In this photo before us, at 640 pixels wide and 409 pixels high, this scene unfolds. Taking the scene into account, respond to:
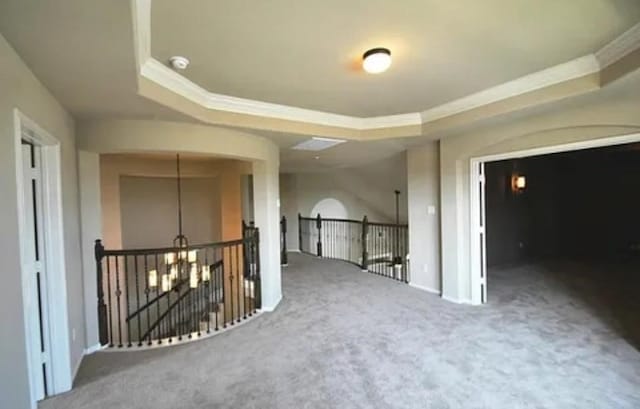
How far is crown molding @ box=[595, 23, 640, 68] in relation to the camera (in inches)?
93.3

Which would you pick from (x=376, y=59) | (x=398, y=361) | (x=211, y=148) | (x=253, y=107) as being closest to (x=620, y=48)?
(x=376, y=59)

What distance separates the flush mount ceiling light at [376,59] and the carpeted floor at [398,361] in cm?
261

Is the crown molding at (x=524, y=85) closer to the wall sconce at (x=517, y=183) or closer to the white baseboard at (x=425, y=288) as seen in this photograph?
the white baseboard at (x=425, y=288)

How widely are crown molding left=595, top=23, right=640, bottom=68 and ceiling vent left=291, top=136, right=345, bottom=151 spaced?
288 cm

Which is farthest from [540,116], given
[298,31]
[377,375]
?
[377,375]

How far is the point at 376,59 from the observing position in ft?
Result: 8.53

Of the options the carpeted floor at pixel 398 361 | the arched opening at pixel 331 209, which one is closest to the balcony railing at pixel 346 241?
the arched opening at pixel 331 209

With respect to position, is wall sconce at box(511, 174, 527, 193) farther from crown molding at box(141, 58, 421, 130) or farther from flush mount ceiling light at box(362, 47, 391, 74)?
flush mount ceiling light at box(362, 47, 391, 74)

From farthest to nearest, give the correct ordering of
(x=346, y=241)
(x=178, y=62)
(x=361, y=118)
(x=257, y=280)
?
(x=346, y=241) < (x=257, y=280) < (x=361, y=118) < (x=178, y=62)

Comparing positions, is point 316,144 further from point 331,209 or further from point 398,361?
point 331,209

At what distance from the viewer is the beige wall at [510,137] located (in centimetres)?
305

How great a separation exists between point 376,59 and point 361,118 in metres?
2.08

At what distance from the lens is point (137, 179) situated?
7406 mm

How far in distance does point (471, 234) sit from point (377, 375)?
2.66m
